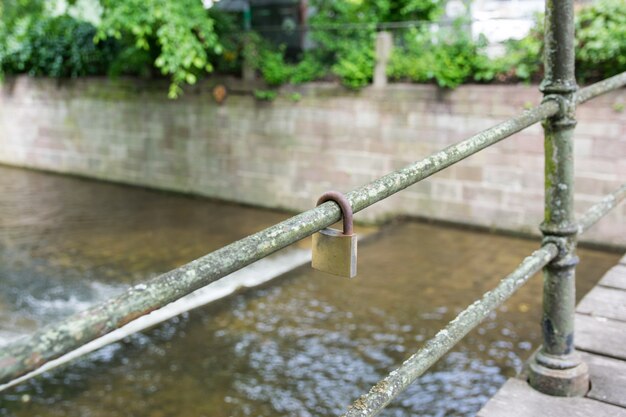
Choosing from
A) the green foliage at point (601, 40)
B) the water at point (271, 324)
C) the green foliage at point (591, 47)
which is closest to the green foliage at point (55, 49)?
the water at point (271, 324)

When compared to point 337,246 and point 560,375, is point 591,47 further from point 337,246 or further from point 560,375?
point 337,246

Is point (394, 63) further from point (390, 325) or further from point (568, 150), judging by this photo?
point (568, 150)

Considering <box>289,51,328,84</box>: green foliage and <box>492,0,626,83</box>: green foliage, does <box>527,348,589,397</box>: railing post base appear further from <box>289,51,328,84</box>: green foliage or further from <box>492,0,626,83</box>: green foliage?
<box>289,51,328,84</box>: green foliage

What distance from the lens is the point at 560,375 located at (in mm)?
1619

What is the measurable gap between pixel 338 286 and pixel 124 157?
6.31 metres

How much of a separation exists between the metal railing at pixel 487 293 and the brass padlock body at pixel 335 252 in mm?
57

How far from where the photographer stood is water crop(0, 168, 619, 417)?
348 cm

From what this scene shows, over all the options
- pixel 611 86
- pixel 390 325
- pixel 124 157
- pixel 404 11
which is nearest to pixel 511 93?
pixel 404 11

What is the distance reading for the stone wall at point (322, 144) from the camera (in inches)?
265

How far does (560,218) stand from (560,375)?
40 cm

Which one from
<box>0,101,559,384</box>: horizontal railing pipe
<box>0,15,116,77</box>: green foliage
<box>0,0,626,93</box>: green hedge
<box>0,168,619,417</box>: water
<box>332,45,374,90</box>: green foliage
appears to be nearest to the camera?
<box>0,101,559,384</box>: horizontal railing pipe

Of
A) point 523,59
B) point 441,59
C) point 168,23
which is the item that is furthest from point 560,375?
point 168,23

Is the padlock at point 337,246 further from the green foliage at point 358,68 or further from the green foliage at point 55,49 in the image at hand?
the green foliage at point 55,49

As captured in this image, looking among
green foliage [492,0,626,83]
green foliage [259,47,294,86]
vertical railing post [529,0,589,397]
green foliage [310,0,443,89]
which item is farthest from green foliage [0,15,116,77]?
vertical railing post [529,0,589,397]
